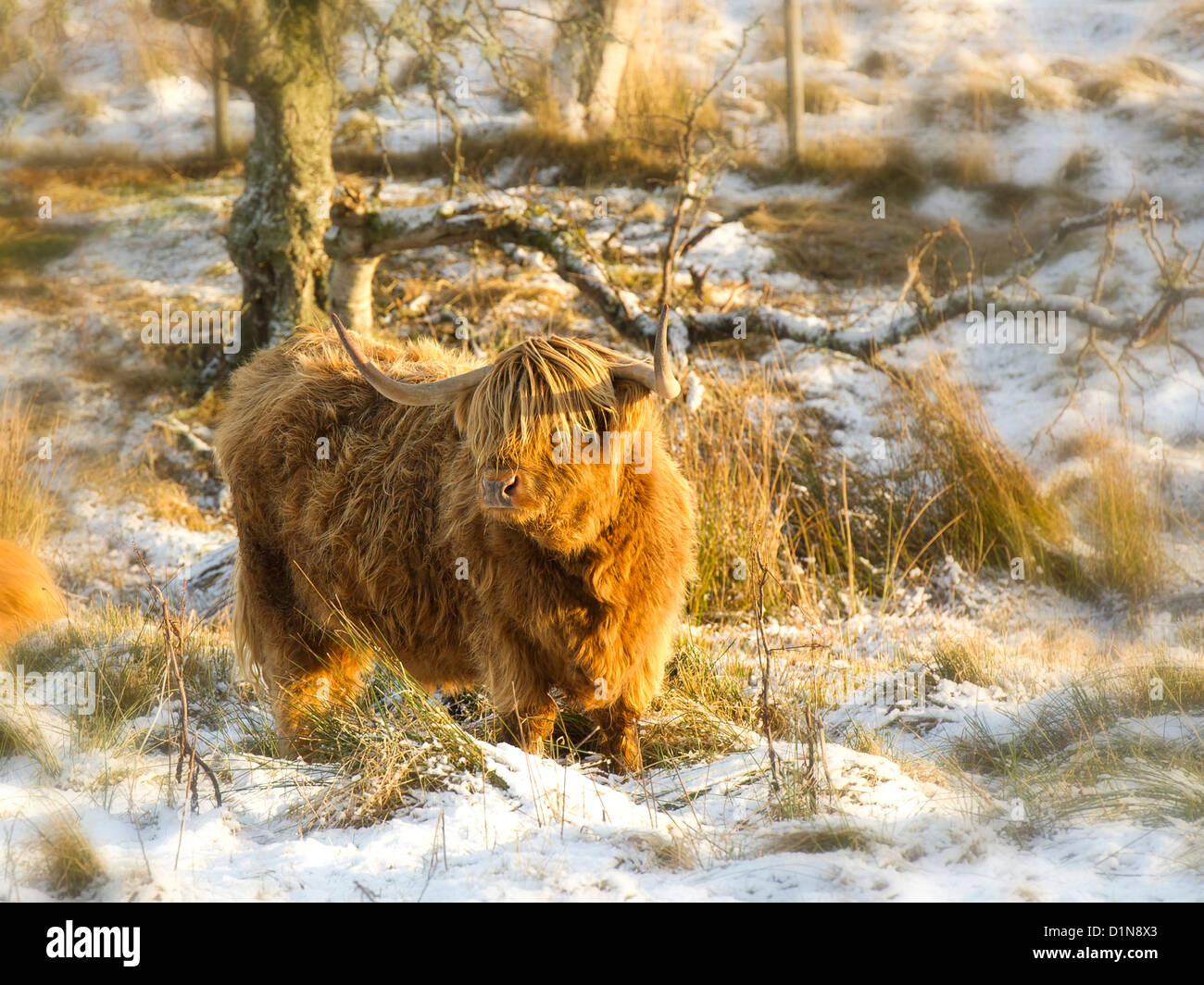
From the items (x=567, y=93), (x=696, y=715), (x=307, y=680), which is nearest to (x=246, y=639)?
(x=307, y=680)

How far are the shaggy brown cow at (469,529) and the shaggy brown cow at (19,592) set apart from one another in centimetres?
69

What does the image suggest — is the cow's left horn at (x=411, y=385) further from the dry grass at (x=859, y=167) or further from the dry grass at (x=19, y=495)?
the dry grass at (x=859, y=167)

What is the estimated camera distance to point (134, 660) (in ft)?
14.8

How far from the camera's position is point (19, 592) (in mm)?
3963

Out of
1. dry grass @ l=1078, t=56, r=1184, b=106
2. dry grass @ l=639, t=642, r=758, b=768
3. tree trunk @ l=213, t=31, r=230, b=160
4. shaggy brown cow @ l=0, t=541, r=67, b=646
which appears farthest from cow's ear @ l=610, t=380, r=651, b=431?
tree trunk @ l=213, t=31, r=230, b=160

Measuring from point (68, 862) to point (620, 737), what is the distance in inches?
64.3

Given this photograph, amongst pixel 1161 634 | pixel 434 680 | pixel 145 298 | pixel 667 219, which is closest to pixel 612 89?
pixel 667 219

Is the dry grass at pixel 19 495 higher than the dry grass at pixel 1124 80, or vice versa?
the dry grass at pixel 1124 80

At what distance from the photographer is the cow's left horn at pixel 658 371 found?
299 cm

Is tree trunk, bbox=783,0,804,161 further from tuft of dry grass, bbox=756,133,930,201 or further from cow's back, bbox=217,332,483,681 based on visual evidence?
cow's back, bbox=217,332,483,681

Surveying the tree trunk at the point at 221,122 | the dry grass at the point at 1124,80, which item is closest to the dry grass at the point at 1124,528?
the dry grass at the point at 1124,80

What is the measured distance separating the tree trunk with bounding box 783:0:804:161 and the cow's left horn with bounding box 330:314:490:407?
839 centimetres

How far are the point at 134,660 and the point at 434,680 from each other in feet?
4.70
